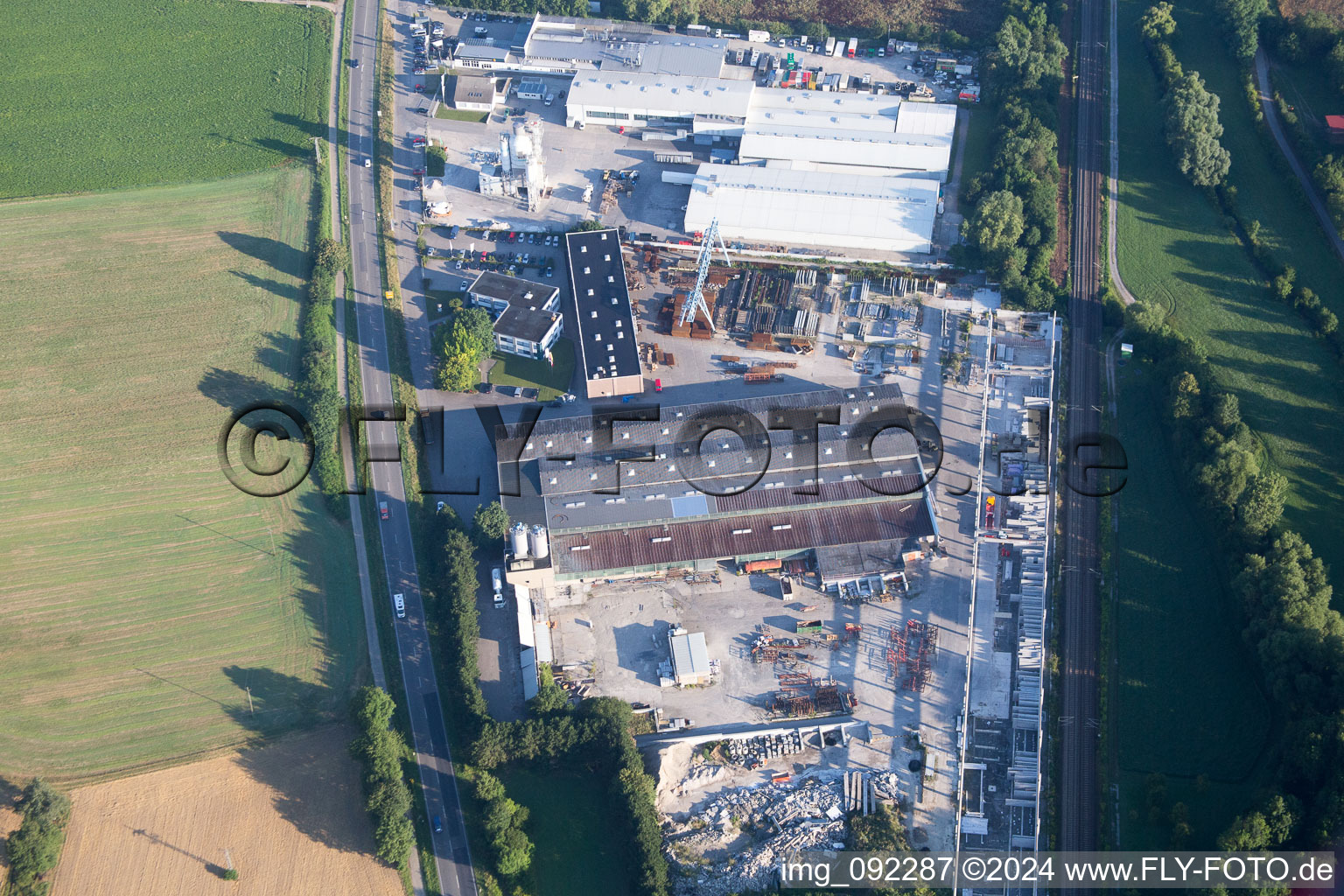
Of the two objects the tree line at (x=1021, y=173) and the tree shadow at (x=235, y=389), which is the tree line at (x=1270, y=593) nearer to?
the tree line at (x=1021, y=173)

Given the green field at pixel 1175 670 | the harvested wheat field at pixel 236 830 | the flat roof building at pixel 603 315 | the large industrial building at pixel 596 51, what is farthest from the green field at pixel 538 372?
the green field at pixel 1175 670

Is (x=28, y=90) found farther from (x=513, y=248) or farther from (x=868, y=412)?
(x=868, y=412)

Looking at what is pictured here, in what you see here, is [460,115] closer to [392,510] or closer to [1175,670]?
[392,510]

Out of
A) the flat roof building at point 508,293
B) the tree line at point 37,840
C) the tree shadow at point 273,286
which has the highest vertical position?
the flat roof building at point 508,293

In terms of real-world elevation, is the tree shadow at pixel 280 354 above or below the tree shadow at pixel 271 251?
below

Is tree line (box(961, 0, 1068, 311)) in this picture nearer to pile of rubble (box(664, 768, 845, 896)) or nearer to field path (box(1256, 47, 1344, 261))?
field path (box(1256, 47, 1344, 261))

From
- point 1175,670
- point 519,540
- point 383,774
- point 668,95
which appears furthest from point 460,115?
point 1175,670
